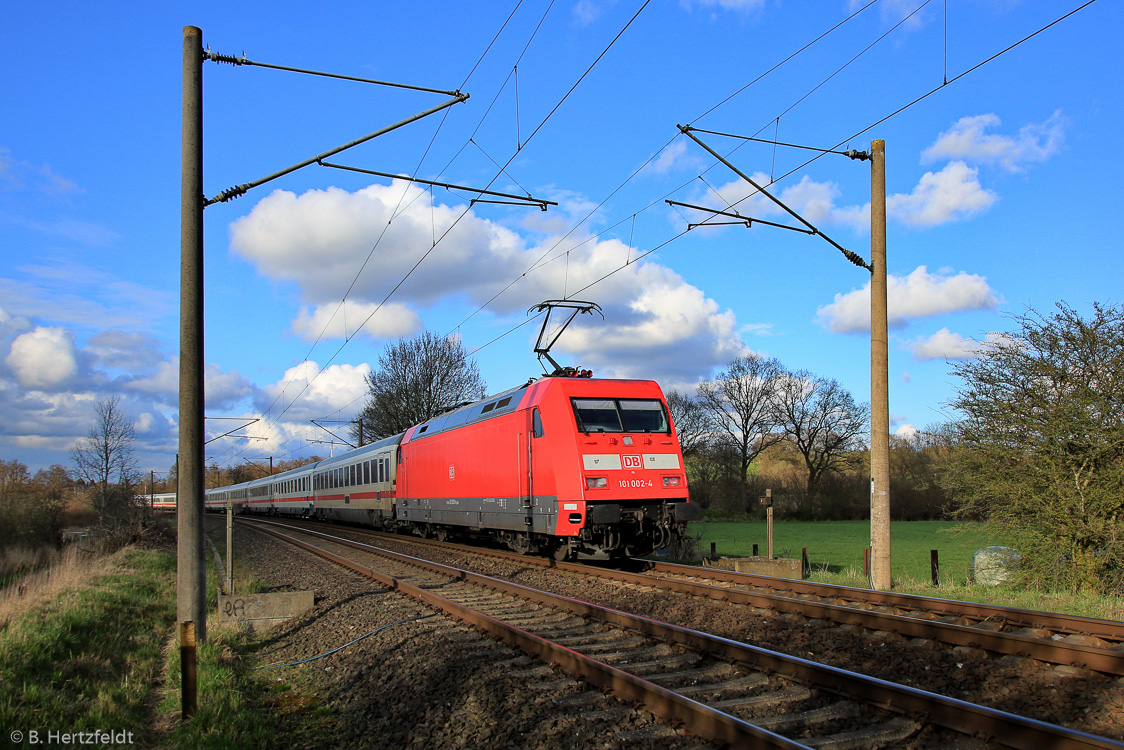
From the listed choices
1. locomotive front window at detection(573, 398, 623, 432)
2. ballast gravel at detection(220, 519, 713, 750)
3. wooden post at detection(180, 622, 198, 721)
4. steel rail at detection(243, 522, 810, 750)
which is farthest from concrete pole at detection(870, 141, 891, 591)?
wooden post at detection(180, 622, 198, 721)

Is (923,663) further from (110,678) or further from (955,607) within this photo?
(110,678)

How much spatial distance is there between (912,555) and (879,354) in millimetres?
18510

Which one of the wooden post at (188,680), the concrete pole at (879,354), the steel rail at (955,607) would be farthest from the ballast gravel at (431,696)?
the concrete pole at (879,354)

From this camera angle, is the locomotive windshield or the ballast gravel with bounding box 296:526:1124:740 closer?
the ballast gravel with bounding box 296:526:1124:740

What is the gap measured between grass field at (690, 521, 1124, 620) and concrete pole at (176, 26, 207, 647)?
920cm

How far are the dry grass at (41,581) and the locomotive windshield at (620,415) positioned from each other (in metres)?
8.30

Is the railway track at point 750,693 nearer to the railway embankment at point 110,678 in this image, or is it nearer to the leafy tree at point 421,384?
the railway embankment at point 110,678

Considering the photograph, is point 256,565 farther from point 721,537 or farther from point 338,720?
point 721,537

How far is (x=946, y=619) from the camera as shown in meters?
7.88

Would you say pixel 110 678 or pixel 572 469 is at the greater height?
pixel 572 469

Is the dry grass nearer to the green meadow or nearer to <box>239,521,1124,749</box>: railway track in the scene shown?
<box>239,521,1124,749</box>: railway track

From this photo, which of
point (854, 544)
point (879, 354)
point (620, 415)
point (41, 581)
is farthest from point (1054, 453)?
point (854, 544)

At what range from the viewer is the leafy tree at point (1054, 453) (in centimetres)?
1184

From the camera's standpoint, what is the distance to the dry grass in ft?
32.3
